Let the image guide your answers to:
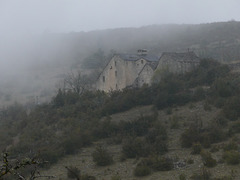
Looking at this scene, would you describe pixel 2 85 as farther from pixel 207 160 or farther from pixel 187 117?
pixel 207 160

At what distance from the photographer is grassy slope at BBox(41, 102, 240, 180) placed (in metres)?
18.2

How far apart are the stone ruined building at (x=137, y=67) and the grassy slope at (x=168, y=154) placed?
9.38 meters

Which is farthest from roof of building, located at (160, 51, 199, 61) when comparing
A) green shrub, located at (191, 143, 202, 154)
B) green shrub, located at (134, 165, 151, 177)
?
green shrub, located at (134, 165, 151, 177)

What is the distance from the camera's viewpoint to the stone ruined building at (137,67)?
40.3 m

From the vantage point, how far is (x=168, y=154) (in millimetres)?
21750

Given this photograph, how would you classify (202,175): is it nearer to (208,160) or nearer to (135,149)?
(208,160)

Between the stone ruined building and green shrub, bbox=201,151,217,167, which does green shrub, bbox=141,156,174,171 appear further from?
the stone ruined building

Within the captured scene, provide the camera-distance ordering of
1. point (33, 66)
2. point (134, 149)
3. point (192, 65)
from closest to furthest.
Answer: point (134, 149) < point (192, 65) < point (33, 66)

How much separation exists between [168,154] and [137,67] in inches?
947

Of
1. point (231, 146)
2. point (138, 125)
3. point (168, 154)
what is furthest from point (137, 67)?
point (231, 146)

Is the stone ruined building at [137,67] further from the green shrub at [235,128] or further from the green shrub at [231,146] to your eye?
the green shrub at [231,146]

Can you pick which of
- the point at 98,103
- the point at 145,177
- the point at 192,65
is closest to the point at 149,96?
the point at 98,103

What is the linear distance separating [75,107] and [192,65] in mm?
13528

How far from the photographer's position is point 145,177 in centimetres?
1873
